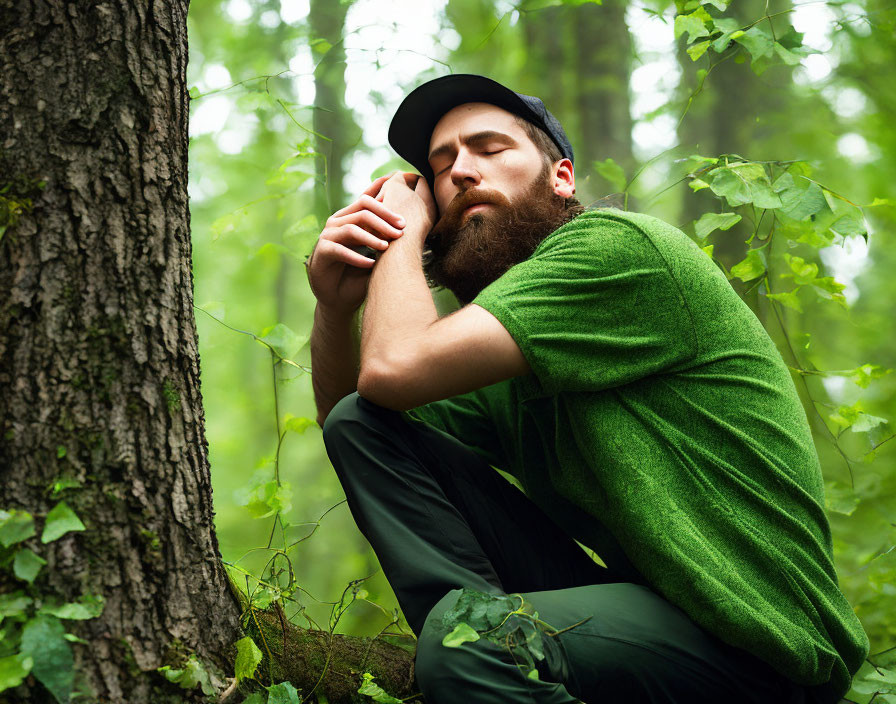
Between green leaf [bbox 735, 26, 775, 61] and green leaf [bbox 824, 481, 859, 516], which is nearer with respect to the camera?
green leaf [bbox 735, 26, 775, 61]

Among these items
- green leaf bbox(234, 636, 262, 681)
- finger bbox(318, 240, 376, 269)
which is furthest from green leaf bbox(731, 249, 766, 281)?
green leaf bbox(234, 636, 262, 681)

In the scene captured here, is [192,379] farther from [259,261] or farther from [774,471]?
[259,261]

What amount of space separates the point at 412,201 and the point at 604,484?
111 cm

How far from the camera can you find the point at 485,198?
2.39 metres

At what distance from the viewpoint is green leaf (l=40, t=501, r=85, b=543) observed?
148cm

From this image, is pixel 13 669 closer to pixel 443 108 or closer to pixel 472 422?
pixel 472 422

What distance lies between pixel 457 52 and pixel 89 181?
4477mm

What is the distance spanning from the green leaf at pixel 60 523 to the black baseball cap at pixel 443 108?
5.45ft

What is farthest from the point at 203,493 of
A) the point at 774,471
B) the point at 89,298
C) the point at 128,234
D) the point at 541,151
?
the point at 541,151

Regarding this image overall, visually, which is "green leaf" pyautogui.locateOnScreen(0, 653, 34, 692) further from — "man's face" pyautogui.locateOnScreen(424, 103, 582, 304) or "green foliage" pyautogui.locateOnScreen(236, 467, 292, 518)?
"man's face" pyautogui.locateOnScreen(424, 103, 582, 304)

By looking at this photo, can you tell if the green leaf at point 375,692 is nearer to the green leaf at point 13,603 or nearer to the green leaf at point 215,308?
the green leaf at point 13,603

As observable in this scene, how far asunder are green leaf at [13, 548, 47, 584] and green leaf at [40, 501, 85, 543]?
36mm

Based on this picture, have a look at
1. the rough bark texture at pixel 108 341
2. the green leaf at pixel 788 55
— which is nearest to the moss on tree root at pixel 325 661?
the rough bark texture at pixel 108 341

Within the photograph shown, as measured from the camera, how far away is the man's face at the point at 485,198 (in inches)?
92.3
